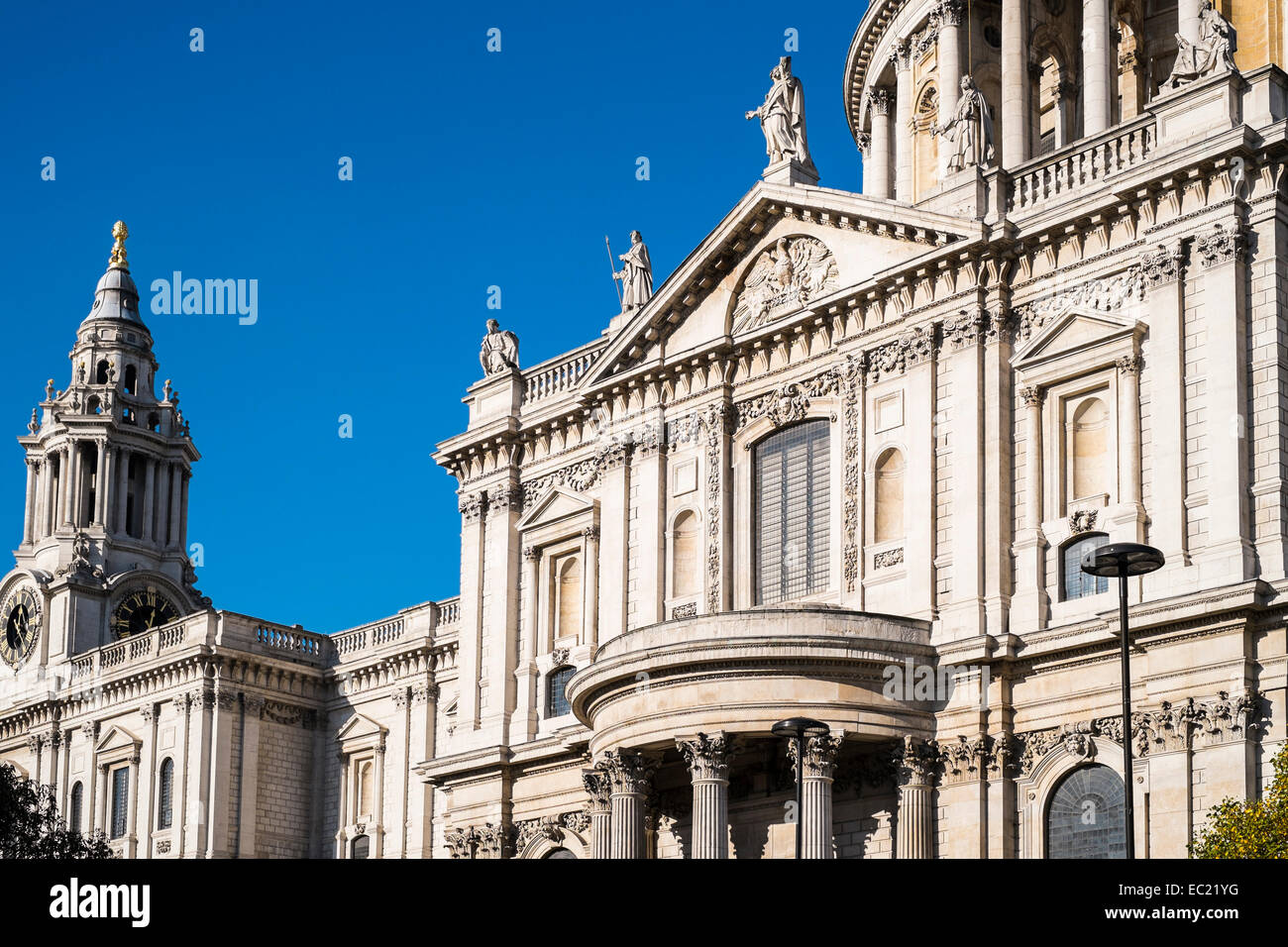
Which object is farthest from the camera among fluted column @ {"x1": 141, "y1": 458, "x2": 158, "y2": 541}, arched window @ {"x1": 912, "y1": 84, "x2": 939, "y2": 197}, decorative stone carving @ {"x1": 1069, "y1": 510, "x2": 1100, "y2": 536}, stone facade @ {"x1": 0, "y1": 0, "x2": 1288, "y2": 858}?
fluted column @ {"x1": 141, "y1": 458, "x2": 158, "y2": 541}

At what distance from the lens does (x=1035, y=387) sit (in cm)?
4044

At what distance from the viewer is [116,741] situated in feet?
229

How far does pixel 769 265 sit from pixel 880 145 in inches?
693

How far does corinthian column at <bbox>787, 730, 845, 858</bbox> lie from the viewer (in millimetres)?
38469

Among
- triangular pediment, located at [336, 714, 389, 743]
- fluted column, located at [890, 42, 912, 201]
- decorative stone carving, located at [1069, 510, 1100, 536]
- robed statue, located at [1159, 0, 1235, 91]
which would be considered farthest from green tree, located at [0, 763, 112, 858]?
fluted column, located at [890, 42, 912, 201]

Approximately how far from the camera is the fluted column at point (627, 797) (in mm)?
41500

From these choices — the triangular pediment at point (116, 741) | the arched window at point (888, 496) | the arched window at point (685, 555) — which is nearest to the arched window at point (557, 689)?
the arched window at point (685, 555)

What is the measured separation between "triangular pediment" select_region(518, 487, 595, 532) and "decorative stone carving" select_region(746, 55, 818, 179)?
30.6 feet

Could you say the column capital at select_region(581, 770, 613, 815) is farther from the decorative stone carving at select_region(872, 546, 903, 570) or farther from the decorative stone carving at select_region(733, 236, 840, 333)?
the decorative stone carving at select_region(733, 236, 840, 333)

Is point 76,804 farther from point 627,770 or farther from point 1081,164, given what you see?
point 1081,164

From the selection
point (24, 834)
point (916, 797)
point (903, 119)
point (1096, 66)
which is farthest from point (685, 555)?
point (903, 119)
